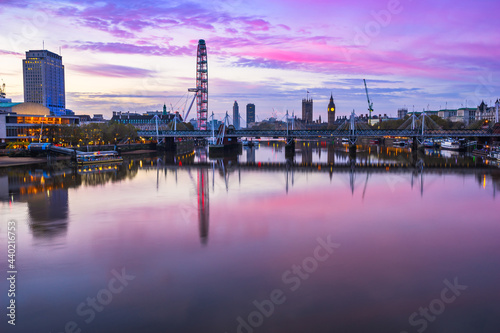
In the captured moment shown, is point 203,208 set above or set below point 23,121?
below

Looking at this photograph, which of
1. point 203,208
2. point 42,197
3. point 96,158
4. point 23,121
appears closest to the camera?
point 203,208

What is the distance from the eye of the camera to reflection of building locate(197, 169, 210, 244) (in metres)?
19.6

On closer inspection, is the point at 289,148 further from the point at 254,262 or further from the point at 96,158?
the point at 254,262

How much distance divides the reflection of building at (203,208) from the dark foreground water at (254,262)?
142mm

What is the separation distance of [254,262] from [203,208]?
11.2 m

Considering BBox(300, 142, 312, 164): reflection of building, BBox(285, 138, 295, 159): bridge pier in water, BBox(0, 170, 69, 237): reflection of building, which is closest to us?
BBox(0, 170, 69, 237): reflection of building

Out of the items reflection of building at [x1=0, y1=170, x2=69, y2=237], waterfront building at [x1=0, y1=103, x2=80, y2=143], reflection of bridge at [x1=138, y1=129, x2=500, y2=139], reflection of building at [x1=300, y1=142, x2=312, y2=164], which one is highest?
waterfront building at [x1=0, y1=103, x2=80, y2=143]

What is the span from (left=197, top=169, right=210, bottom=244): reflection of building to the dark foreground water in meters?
0.14

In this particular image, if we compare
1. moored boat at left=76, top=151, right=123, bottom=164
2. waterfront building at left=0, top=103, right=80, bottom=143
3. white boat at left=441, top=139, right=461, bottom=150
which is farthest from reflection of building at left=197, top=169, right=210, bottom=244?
white boat at left=441, top=139, right=461, bottom=150

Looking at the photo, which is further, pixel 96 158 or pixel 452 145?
pixel 452 145

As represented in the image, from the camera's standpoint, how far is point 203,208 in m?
26.0

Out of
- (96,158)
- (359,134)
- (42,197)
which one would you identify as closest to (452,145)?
(359,134)

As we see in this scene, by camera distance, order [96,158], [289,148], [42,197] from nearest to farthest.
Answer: [42,197]
[96,158]
[289,148]

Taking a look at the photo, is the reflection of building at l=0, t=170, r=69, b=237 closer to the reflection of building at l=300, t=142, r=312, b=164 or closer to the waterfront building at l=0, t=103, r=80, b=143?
the reflection of building at l=300, t=142, r=312, b=164
